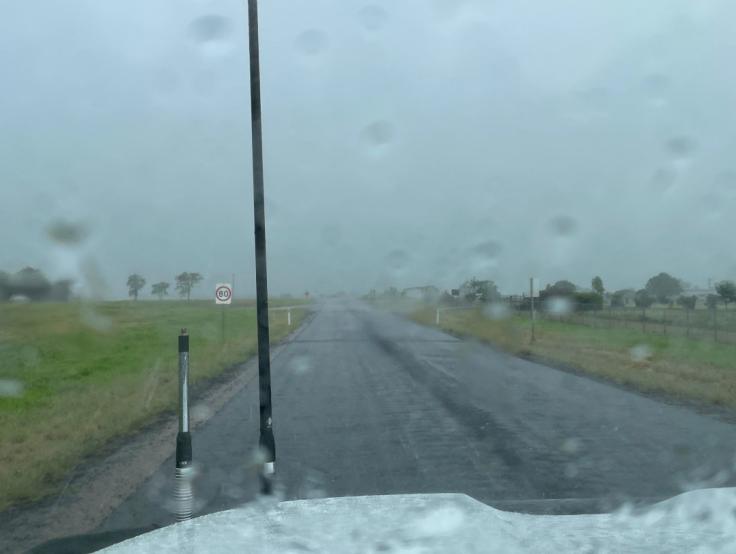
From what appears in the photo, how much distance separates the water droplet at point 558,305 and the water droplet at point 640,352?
25.4ft

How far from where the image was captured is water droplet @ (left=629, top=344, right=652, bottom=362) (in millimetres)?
23547

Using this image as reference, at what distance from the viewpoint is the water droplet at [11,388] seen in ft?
52.5

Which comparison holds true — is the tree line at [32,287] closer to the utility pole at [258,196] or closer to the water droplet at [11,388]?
the water droplet at [11,388]

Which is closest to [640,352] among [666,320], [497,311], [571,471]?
[497,311]

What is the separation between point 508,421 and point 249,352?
1538 cm

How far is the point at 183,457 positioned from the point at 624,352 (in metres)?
20.9

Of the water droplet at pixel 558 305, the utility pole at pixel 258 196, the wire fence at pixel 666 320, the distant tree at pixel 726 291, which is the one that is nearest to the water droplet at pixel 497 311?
the water droplet at pixel 558 305

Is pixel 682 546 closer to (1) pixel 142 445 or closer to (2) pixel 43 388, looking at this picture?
(1) pixel 142 445

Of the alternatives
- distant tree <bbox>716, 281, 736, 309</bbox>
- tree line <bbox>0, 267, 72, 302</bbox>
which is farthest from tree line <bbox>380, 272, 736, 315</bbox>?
tree line <bbox>0, 267, 72, 302</bbox>

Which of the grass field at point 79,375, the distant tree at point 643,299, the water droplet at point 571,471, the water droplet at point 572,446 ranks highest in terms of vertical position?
the distant tree at point 643,299

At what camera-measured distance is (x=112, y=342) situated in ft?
73.0

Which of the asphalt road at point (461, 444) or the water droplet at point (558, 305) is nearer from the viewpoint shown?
the asphalt road at point (461, 444)

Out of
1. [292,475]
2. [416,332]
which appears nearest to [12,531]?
[292,475]

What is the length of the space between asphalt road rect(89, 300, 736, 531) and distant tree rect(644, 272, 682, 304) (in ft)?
56.2
